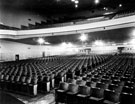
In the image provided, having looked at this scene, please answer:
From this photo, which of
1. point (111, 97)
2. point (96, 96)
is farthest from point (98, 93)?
point (111, 97)

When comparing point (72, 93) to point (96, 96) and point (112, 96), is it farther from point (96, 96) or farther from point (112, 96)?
point (112, 96)

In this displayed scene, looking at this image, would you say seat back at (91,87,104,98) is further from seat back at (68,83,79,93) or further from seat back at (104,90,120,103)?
seat back at (68,83,79,93)

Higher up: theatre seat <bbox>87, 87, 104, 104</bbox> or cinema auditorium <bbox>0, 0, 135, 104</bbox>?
cinema auditorium <bbox>0, 0, 135, 104</bbox>

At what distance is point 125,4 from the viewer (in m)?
13.0

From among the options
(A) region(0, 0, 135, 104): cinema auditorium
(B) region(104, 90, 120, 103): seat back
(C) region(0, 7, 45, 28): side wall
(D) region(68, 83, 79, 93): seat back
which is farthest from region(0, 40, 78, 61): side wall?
(B) region(104, 90, 120, 103): seat back

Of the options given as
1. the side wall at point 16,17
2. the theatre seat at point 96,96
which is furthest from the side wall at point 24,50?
the theatre seat at point 96,96

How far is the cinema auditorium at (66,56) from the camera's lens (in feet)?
12.4

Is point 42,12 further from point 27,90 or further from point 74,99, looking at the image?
point 74,99

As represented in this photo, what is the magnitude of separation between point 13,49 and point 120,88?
11.9m

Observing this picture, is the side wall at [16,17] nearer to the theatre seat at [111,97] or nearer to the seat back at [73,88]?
the seat back at [73,88]

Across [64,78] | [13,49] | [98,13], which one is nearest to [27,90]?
[64,78]

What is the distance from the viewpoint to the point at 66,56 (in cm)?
1367

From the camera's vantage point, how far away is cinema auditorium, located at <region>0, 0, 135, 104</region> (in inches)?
148

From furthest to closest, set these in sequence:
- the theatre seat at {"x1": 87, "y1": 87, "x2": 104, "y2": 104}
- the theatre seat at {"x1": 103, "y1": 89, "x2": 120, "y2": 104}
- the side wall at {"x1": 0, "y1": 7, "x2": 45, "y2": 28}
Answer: the side wall at {"x1": 0, "y1": 7, "x2": 45, "y2": 28}, the theatre seat at {"x1": 87, "y1": 87, "x2": 104, "y2": 104}, the theatre seat at {"x1": 103, "y1": 89, "x2": 120, "y2": 104}
